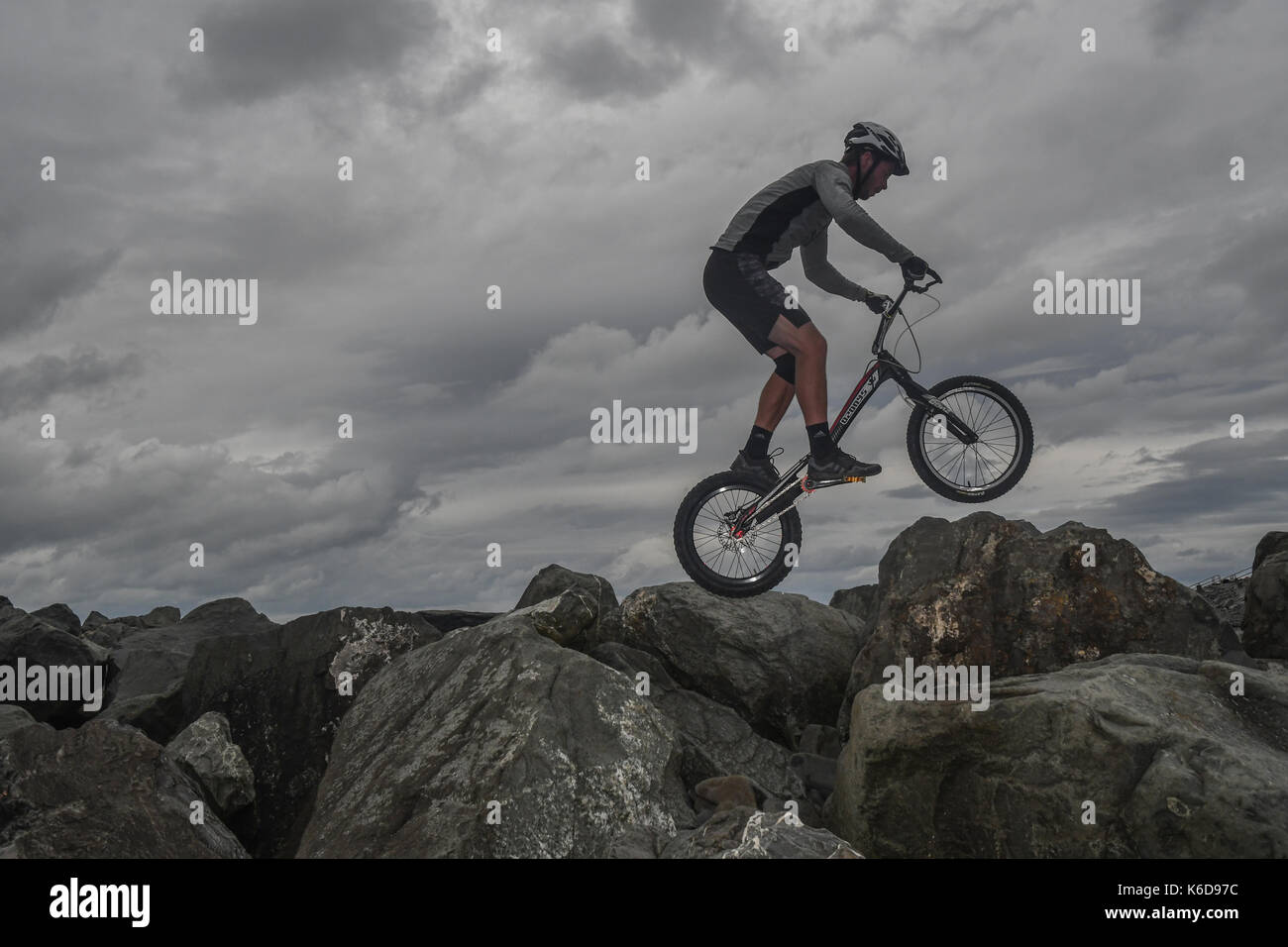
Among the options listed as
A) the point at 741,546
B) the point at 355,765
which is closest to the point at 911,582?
the point at 741,546

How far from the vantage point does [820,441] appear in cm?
1116

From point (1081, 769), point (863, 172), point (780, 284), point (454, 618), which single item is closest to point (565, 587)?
point (454, 618)

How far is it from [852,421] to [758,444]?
3.76 feet

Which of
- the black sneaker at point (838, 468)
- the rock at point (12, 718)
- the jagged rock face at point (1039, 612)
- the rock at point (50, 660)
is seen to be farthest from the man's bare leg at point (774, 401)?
the rock at point (50, 660)

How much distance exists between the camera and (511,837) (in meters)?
8.05

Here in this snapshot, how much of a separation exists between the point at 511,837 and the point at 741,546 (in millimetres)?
4635

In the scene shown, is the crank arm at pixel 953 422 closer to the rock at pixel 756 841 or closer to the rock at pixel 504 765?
the rock at pixel 504 765

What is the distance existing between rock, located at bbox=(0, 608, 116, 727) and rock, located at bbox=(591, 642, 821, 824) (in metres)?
9.89

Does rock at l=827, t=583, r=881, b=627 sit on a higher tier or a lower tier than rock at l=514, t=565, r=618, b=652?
lower

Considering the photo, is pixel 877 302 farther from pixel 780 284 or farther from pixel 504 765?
pixel 504 765

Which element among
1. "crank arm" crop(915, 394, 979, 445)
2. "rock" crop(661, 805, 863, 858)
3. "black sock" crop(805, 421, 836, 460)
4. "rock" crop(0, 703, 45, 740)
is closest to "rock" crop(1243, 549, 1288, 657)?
"crank arm" crop(915, 394, 979, 445)

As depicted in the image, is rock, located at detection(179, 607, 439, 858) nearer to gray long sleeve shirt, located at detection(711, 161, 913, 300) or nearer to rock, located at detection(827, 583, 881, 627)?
gray long sleeve shirt, located at detection(711, 161, 913, 300)

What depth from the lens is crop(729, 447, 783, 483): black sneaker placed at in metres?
11.5

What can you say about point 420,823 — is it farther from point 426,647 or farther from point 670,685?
point 670,685
